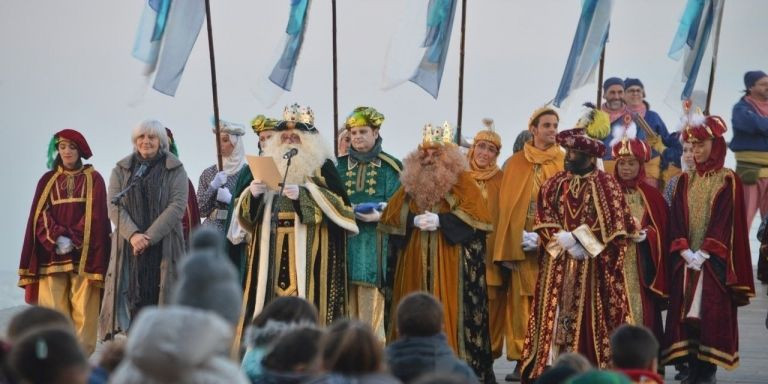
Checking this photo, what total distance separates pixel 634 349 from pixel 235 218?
195 inches

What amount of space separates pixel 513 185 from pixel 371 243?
1.22m

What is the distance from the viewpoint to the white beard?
39.9 feet

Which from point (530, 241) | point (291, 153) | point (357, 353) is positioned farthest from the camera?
point (530, 241)

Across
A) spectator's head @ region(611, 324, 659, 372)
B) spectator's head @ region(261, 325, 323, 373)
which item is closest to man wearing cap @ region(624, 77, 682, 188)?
spectator's head @ region(611, 324, 659, 372)

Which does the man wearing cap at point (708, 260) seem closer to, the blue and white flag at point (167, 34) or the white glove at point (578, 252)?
the white glove at point (578, 252)

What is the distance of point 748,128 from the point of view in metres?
14.8

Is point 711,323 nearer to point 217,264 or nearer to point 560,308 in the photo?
point 560,308

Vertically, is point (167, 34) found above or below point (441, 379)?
above

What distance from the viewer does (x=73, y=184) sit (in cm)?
1324

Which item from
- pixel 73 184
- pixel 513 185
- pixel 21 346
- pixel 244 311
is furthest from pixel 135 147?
pixel 21 346

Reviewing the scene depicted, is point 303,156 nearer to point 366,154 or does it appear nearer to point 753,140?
point 366,154

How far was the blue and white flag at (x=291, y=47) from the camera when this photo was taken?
15711 millimetres

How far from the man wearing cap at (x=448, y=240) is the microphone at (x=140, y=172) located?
1668mm

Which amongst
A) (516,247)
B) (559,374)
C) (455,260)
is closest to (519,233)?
(516,247)
